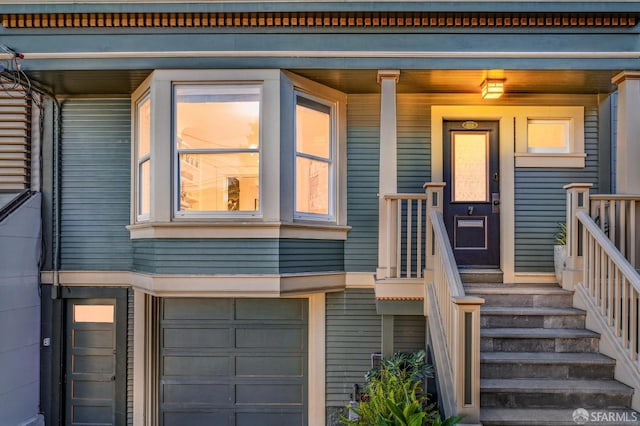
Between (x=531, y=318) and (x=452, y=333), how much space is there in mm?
1232

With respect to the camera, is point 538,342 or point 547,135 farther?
point 547,135

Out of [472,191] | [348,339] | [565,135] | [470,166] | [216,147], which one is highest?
[565,135]

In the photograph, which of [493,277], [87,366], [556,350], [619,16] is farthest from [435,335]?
[87,366]

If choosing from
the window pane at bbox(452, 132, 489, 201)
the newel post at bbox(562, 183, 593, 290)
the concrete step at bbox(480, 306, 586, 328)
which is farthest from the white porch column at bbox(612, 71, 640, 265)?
the window pane at bbox(452, 132, 489, 201)

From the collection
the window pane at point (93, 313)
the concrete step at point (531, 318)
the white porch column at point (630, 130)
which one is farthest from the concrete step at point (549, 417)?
the window pane at point (93, 313)

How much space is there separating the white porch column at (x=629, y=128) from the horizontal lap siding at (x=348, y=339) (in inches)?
120

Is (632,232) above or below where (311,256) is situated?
above

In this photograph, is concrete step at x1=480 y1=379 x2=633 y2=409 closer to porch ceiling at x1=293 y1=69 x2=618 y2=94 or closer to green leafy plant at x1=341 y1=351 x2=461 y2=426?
green leafy plant at x1=341 y1=351 x2=461 y2=426

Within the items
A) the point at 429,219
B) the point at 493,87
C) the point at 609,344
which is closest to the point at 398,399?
the point at 429,219

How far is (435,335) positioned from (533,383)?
87 centimetres

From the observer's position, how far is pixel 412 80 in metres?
4.67

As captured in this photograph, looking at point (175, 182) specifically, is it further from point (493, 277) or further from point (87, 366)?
point (493, 277)

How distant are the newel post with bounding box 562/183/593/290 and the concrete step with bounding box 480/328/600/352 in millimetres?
684

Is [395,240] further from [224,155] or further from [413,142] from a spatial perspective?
[224,155]
